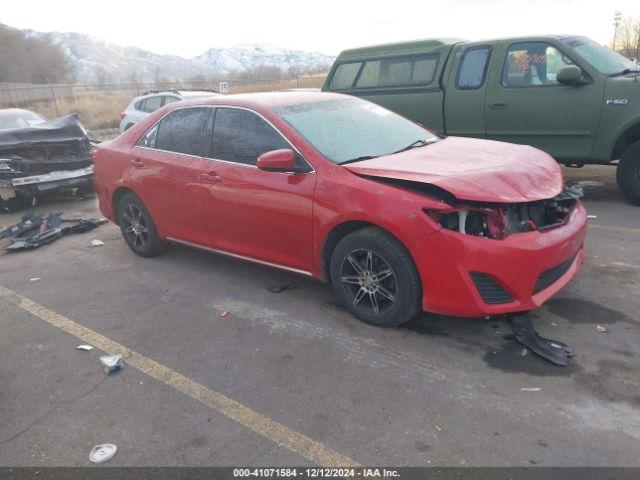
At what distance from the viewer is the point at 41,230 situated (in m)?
6.91

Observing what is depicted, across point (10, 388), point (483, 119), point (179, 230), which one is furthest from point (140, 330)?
point (483, 119)

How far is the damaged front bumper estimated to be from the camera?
3186mm

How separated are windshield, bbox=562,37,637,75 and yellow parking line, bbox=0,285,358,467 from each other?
5.94 metres

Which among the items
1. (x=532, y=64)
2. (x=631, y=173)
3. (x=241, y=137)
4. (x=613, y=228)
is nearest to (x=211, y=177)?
(x=241, y=137)

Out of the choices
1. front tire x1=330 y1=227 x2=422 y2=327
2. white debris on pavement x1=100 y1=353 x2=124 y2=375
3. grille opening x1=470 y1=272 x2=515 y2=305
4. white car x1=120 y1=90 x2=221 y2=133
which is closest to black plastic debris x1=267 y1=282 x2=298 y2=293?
front tire x1=330 y1=227 x2=422 y2=327

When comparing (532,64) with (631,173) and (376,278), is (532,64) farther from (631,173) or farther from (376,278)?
(376,278)

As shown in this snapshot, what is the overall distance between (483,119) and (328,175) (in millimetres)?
4166

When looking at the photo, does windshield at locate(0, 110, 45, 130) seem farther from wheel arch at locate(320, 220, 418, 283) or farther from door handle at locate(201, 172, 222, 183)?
wheel arch at locate(320, 220, 418, 283)

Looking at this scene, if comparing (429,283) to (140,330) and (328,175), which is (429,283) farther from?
(140,330)

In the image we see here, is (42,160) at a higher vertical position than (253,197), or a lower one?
lower

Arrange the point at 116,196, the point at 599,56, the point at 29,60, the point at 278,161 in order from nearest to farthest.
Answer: the point at 278,161 → the point at 116,196 → the point at 599,56 → the point at 29,60

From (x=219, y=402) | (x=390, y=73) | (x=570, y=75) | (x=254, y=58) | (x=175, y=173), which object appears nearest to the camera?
(x=219, y=402)

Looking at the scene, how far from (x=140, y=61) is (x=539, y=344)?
12445 centimetres

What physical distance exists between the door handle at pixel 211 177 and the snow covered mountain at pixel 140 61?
82.8 m
